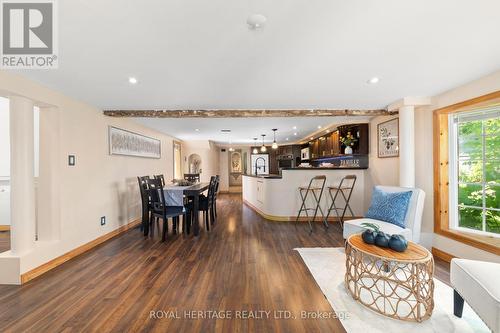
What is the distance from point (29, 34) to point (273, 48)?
1.94m

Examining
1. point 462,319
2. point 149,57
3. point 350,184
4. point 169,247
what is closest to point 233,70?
point 149,57

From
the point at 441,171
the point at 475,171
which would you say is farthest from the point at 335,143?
the point at 475,171

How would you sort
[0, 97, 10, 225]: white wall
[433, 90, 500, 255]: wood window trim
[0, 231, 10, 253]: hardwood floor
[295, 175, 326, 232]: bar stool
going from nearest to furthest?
[433, 90, 500, 255]: wood window trim
[0, 231, 10, 253]: hardwood floor
[0, 97, 10, 225]: white wall
[295, 175, 326, 232]: bar stool

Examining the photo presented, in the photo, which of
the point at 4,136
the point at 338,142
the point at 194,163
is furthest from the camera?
the point at 194,163

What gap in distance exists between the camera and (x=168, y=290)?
79.1 inches

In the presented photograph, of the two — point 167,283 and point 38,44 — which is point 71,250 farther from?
Answer: point 38,44

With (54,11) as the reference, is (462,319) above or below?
below

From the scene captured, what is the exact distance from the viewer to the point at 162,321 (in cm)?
161

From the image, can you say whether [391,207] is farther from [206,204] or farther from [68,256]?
[68,256]

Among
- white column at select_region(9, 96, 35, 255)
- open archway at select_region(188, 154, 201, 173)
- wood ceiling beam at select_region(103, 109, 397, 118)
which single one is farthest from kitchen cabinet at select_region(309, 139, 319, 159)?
white column at select_region(9, 96, 35, 255)

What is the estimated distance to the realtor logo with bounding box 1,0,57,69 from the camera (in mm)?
1358

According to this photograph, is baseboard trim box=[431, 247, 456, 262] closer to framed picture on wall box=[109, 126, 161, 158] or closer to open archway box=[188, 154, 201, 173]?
framed picture on wall box=[109, 126, 161, 158]

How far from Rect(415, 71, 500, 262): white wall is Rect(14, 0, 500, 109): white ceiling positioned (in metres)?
0.16

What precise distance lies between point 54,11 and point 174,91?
1.39m
